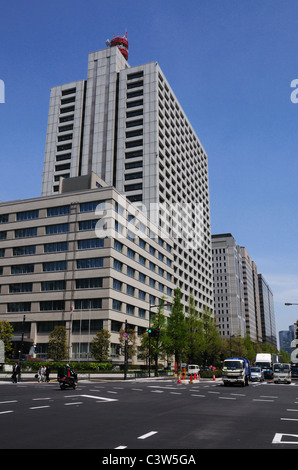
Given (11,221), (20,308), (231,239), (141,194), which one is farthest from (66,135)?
(231,239)

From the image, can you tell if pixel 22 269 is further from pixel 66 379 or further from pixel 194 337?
pixel 66 379

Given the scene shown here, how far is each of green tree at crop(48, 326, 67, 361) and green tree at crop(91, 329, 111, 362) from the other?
15.1 ft

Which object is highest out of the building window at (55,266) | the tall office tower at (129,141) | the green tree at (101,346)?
the tall office tower at (129,141)

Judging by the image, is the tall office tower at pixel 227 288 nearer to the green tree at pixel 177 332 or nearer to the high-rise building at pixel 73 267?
the green tree at pixel 177 332

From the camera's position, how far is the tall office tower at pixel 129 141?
88250 mm

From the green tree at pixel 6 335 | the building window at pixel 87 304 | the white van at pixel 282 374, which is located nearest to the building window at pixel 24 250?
the building window at pixel 87 304

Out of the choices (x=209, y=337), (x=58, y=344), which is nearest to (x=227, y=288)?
(x=209, y=337)

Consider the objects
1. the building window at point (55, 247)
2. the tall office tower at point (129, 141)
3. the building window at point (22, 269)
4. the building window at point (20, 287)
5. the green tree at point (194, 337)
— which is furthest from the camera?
the tall office tower at point (129, 141)

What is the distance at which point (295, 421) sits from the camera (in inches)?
487

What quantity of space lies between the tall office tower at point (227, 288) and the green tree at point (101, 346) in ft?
378

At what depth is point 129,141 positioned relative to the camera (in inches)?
3590

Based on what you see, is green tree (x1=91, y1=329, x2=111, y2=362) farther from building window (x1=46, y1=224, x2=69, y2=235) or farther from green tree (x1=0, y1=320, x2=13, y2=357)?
building window (x1=46, y1=224, x2=69, y2=235)
